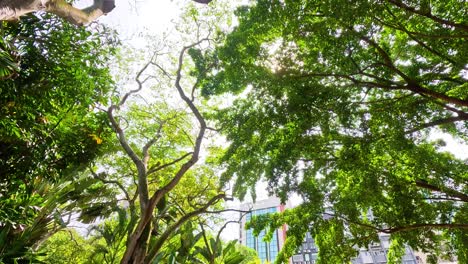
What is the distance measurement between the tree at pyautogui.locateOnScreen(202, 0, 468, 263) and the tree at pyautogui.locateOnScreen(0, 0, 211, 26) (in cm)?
232

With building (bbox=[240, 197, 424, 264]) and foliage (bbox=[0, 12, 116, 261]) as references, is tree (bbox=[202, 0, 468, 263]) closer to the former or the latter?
foliage (bbox=[0, 12, 116, 261])

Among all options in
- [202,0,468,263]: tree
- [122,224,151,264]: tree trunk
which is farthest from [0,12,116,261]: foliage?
[202,0,468,263]: tree

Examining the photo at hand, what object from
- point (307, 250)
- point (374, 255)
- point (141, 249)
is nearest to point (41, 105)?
point (141, 249)

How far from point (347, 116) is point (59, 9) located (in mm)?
6296

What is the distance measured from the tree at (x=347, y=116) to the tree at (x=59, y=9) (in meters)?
2.32

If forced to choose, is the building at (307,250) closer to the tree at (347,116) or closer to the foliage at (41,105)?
the tree at (347,116)

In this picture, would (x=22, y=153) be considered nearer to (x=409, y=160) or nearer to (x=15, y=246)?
(x=15, y=246)

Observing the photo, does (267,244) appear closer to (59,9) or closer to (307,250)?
(307,250)

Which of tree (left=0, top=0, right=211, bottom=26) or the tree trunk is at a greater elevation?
tree (left=0, top=0, right=211, bottom=26)

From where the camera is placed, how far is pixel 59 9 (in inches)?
185

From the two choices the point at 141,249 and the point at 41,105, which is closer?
the point at 41,105

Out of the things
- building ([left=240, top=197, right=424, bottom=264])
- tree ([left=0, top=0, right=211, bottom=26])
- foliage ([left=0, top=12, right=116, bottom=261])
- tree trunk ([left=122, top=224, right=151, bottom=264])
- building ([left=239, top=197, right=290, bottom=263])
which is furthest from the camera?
building ([left=239, top=197, right=290, bottom=263])

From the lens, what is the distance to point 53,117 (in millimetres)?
5633

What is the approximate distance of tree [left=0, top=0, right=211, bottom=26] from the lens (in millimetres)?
3795
